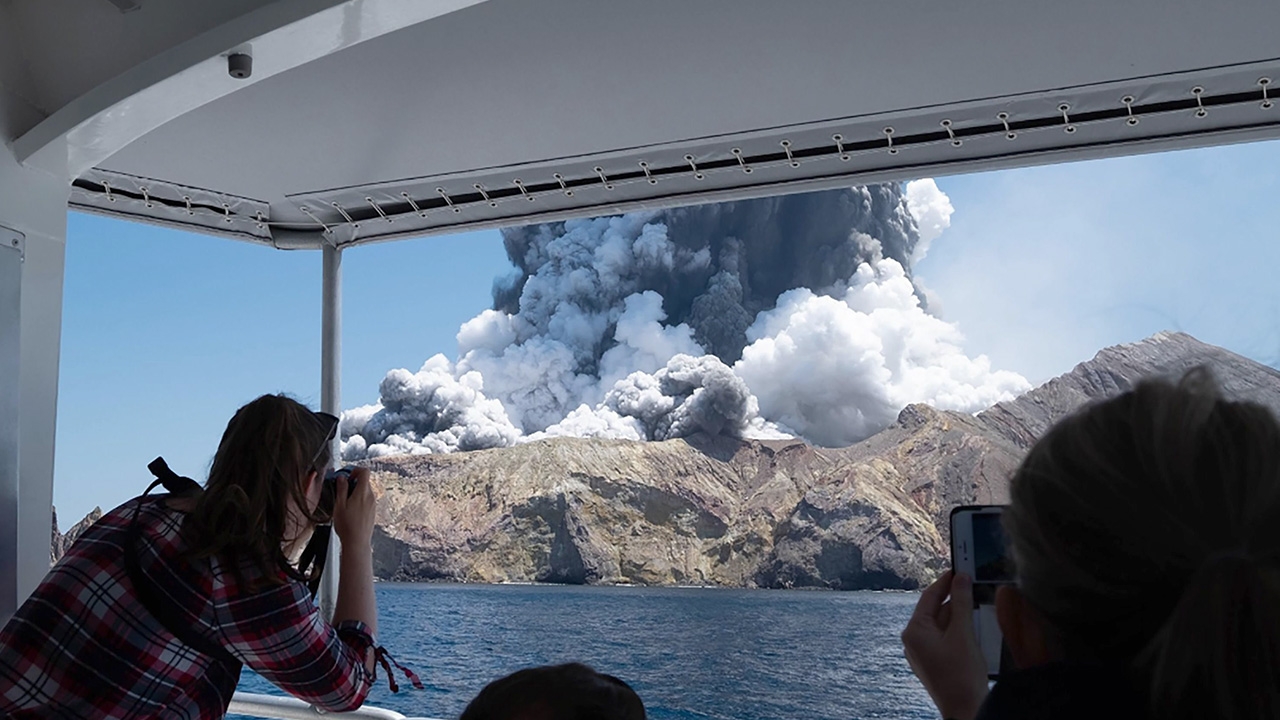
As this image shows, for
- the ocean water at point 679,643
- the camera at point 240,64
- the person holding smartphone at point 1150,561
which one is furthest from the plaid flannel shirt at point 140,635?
the ocean water at point 679,643

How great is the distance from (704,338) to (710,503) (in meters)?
4.89

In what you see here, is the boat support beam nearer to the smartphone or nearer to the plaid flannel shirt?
the plaid flannel shirt

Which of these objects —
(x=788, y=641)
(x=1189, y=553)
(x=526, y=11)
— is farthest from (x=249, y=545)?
(x=788, y=641)

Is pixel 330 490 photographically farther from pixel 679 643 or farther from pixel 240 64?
pixel 679 643

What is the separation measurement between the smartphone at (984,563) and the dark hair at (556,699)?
0.22m

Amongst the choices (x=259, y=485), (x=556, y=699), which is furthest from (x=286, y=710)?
(x=556, y=699)

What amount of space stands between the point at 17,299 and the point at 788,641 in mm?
27266

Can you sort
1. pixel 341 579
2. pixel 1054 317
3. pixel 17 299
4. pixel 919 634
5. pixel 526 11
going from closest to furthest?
pixel 919 634 → pixel 341 579 → pixel 17 299 → pixel 526 11 → pixel 1054 317

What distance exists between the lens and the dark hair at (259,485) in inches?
37.6

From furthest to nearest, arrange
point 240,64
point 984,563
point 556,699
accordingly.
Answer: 1. point 240,64
2. point 984,563
3. point 556,699

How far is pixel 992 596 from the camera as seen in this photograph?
0.59m

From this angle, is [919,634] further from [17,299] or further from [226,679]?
[17,299]

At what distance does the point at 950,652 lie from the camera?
0.51m

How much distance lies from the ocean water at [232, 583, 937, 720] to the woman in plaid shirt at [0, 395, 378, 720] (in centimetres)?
2554
